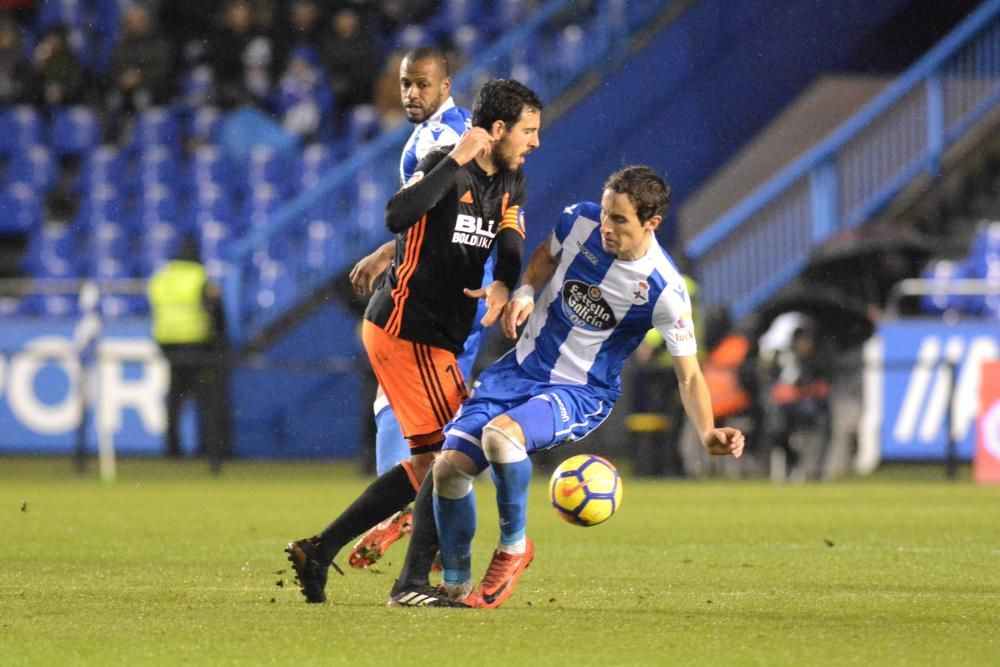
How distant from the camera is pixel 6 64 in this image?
2230 cm

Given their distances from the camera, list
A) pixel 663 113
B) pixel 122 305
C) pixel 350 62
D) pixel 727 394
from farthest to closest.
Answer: pixel 350 62, pixel 663 113, pixel 122 305, pixel 727 394

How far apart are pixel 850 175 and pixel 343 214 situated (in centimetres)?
505

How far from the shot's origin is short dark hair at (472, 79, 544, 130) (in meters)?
6.80

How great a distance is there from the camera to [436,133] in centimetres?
748

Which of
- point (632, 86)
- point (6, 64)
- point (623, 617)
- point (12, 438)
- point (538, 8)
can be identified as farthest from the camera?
point (6, 64)

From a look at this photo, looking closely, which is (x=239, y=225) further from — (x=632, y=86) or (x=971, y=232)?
(x=971, y=232)

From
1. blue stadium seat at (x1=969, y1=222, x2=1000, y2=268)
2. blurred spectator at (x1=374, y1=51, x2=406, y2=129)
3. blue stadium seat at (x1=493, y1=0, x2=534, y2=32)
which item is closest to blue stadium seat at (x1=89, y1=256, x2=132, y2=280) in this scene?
blurred spectator at (x1=374, y1=51, x2=406, y2=129)

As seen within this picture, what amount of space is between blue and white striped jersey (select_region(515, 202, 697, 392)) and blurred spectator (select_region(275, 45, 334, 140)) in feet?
47.1

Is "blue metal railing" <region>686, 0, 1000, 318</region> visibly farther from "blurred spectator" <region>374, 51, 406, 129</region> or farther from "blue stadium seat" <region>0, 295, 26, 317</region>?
"blue stadium seat" <region>0, 295, 26, 317</region>

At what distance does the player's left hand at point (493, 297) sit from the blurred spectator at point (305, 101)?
14644mm

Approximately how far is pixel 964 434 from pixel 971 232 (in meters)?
3.14

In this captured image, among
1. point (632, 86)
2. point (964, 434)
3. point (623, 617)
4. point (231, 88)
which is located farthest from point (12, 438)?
point (623, 617)

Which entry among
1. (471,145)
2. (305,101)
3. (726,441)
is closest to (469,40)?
(305,101)

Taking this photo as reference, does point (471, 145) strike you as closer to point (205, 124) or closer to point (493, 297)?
point (493, 297)
